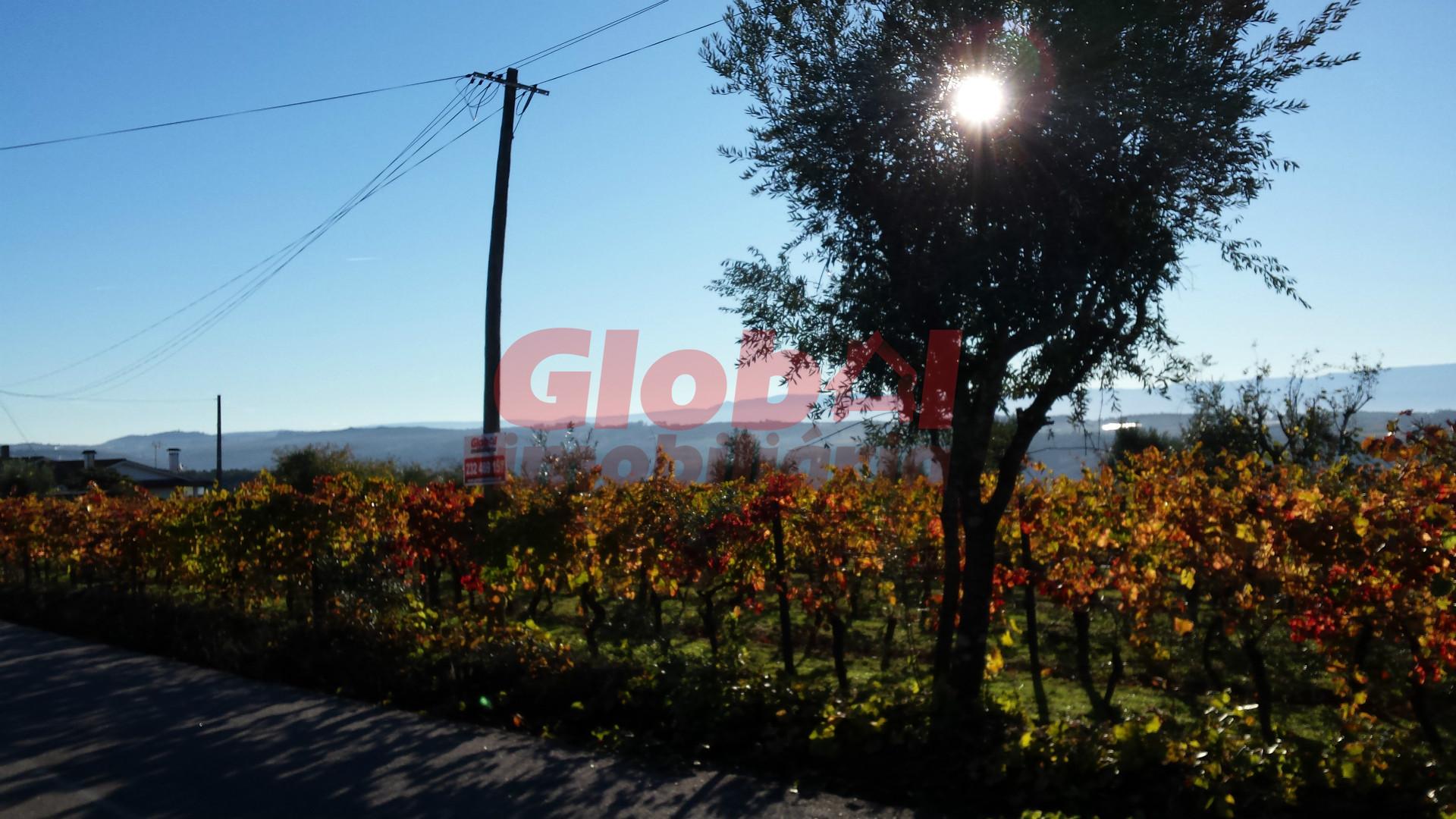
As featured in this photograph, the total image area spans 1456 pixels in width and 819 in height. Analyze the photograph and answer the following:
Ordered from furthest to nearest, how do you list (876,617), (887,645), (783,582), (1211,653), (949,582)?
(876,617) → (887,645) → (1211,653) → (783,582) → (949,582)

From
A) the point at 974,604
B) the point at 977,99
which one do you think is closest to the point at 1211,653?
the point at 974,604

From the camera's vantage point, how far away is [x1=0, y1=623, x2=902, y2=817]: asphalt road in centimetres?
588

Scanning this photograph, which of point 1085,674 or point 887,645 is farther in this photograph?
point 887,645

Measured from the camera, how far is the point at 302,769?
6.62 meters

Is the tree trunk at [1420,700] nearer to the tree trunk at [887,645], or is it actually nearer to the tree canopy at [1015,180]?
the tree canopy at [1015,180]

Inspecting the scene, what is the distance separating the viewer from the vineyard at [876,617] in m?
5.77

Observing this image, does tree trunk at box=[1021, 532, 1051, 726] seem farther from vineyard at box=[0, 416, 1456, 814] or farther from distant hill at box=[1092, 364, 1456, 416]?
distant hill at box=[1092, 364, 1456, 416]

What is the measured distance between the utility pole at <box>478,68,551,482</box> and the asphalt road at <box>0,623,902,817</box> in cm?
429

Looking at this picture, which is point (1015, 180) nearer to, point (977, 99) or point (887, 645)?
point (977, 99)

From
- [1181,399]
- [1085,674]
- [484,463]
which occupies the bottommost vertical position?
[1085,674]

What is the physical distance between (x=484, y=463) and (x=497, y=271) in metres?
2.48

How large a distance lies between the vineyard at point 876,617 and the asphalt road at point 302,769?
52cm

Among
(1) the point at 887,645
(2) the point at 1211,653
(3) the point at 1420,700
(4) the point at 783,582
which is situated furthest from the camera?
(1) the point at 887,645

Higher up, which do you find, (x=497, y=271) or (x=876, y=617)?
(x=497, y=271)
